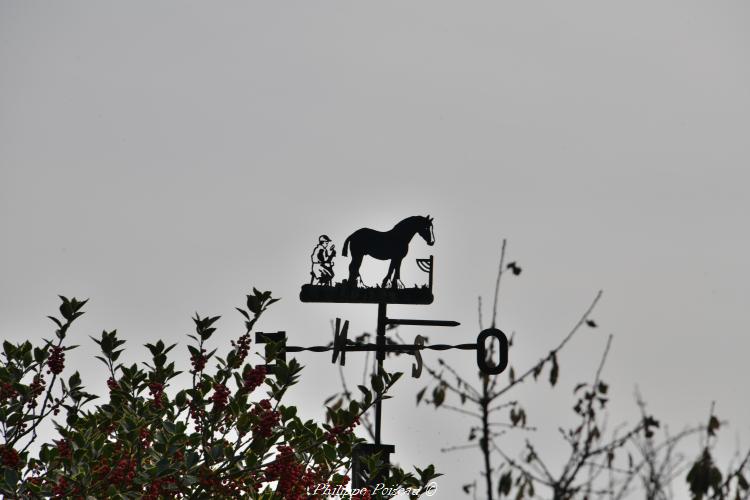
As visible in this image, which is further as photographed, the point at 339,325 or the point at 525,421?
the point at 525,421

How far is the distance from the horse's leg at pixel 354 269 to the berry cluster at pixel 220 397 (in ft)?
5.18

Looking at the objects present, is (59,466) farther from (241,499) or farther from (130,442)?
(241,499)

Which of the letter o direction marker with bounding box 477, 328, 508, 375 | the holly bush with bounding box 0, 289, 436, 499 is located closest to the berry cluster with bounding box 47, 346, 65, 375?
the holly bush with bounding box 0, 289, 436, 499

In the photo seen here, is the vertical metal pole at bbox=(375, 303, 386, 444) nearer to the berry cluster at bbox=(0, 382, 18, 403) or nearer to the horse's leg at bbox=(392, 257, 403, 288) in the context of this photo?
the horse's leg at bbox=(392, 257, 403, 288)

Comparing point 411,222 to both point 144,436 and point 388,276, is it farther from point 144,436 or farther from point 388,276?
point 144,436

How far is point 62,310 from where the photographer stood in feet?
19.9

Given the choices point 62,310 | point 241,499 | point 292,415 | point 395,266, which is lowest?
point 241,499

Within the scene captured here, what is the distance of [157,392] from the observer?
6180 millimetres

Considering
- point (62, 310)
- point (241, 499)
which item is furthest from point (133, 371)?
point (241, 499)

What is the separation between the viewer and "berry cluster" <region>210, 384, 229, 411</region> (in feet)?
18.7

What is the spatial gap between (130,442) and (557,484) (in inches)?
161

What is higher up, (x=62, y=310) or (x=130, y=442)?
(x=62, y=310)

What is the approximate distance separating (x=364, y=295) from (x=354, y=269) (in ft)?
1.32

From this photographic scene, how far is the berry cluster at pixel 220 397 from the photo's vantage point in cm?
571
